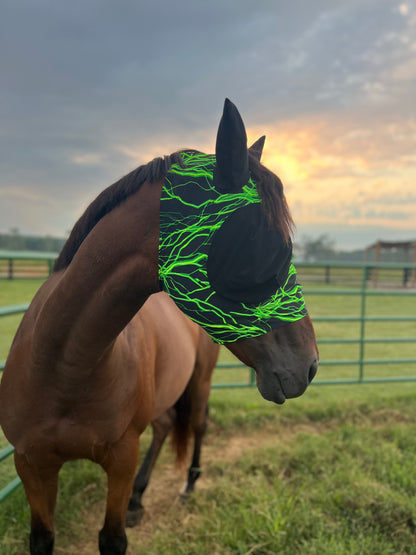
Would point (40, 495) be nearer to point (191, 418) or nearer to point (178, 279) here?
point (178, 279)

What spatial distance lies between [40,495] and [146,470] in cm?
136

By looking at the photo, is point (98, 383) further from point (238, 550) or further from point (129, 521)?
point (129, 521)

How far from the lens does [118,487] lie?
5.71 feet

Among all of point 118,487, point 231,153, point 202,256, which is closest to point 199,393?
point 118,487

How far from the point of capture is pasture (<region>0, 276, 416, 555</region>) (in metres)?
2.35

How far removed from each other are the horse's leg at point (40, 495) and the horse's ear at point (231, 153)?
1362mm

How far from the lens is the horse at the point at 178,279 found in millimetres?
1149

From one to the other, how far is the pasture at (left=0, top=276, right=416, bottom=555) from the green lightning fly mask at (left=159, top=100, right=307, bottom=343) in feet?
5.54

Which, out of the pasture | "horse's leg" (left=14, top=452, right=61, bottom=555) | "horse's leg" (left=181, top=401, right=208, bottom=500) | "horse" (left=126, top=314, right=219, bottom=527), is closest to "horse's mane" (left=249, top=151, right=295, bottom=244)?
"horse's leg" (left=14, top=452, right=61, bottom=555)

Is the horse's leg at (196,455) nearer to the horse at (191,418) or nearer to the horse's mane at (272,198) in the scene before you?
the horse at (191,418)

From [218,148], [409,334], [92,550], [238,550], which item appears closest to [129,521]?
[92,550]

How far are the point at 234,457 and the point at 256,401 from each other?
4.87ft

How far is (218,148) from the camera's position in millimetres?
1107

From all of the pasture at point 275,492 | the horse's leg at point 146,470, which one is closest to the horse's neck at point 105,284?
the pasture at point 275,492
